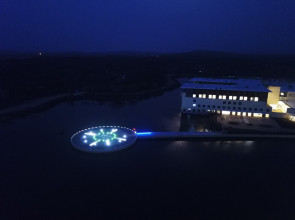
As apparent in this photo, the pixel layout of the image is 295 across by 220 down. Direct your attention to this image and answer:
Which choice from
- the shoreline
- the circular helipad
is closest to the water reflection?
the circular helipad

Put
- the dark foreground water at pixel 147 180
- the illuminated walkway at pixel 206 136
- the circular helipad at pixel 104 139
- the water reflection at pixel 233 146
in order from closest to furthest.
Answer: the dark foreground water at pixel 147 180 < the circular helipad at pixel 104 139 < the water reflection at pixel 233 146 < the illuminated walkway at pixel 206 136

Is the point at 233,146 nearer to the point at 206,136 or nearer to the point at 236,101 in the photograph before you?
the point at 206,136

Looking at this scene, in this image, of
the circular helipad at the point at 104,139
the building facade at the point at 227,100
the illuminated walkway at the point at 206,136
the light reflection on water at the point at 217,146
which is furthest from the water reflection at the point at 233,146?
the circular helipad at the point at 104,139

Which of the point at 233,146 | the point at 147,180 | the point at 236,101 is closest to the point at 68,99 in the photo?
the point at 236,101

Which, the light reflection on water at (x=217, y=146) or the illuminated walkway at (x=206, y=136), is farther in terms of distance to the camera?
the illuminated walkway at (x=206, y=136)

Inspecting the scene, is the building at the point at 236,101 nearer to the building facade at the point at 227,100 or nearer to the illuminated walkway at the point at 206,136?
the building facade at the point at 227,100

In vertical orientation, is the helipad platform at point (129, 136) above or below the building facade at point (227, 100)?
below
